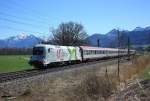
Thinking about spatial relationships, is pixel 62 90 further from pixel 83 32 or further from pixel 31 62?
pixel 83 32

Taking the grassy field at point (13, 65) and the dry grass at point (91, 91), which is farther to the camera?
the grassy field at point (13, 65)

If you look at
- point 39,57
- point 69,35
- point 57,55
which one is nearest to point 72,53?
point 57,55

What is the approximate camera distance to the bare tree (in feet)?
375

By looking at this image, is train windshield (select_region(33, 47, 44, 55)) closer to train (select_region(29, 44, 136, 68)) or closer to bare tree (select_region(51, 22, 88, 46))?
train (select_region(29, 44, 136, 68))

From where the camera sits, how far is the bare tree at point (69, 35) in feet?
375

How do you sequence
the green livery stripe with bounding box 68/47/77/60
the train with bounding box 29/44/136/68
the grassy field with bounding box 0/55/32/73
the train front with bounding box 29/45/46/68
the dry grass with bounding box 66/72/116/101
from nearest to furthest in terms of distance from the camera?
1. the dry grass with bounding box 66/72/116/101
2. the train front with bounding box 29/45/46/68
3. the train with bounding box 29/44/136/68
4. the grassy field with bounding box 0/55/32/73
5. the green livery stripe with bounding box 68/47/77/60

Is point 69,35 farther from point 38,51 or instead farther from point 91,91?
point 91,91

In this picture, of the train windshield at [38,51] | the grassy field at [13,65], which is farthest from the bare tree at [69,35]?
the train windshield at [38,51]

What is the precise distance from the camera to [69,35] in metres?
118

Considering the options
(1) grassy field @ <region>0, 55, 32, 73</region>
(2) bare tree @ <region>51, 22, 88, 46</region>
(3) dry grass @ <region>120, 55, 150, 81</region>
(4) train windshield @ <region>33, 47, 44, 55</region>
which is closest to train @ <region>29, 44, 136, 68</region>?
(4) train windshield @ <region>33, 47, 44, 55</region>

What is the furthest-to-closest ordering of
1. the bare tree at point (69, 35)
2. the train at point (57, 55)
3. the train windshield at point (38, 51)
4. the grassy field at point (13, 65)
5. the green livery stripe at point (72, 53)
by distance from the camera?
the bare tree at point (69, 35), the green livery stripe at point (72, 53), the grassy field at point (13, 65), the train windshield at point (38, 51), the train at point (57, 55)

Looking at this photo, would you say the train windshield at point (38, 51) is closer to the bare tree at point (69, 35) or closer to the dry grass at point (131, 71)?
the dry grass at point (131, 71)

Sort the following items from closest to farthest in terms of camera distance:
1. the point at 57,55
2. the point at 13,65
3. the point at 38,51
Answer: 1. the point at 38,51
2. the point at 57,55
3. the point at 13,65

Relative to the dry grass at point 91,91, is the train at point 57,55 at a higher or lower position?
higher
